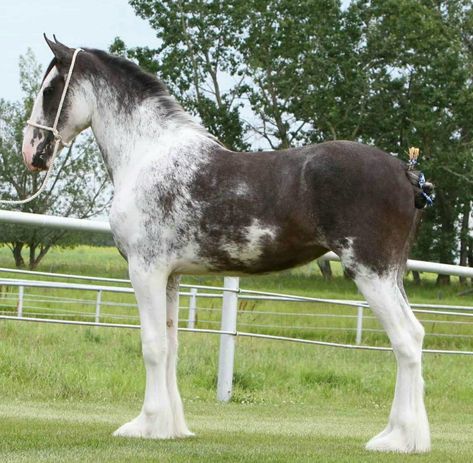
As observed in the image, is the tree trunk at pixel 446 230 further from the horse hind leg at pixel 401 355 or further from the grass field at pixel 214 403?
the horse hind leg at pixel 401 355

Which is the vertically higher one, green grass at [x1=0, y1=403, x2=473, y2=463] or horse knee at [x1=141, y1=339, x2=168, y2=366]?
horse knee at [x1=141, y1=339, x2=168, y2=366]

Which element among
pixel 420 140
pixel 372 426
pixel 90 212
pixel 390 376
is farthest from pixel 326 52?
pixel 372 426

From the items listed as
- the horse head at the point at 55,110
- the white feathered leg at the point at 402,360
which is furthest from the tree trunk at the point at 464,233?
the white feathered leg at the point at 402,360

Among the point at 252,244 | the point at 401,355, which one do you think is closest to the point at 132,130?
the point at 252,244

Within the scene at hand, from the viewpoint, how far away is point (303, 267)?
19.1 ft

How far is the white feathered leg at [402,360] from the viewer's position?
5.31 m

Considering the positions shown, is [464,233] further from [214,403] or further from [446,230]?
[214,403]

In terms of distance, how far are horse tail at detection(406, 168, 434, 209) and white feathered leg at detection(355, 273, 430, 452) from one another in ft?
1.42

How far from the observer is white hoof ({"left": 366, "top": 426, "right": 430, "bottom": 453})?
5344mm

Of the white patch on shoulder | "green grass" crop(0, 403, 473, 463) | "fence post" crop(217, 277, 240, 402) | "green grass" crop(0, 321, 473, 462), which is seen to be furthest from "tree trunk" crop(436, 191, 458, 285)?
the white patch on shoulder

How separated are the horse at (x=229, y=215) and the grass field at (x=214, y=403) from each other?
407 millimetres

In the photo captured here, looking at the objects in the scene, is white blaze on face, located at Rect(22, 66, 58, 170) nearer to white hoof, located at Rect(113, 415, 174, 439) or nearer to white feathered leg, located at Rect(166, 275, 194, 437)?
white feathered leg, located at Rect(166, 275, 194, 437)

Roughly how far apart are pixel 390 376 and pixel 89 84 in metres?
5.59

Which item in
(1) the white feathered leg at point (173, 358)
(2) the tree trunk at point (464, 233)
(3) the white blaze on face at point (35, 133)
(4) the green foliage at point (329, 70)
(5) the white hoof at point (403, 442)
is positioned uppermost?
(4) the green foliage at point (329, 70)
